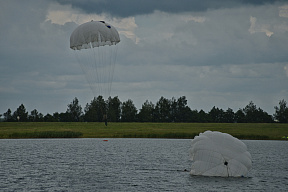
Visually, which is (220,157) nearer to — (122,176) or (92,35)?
(122,176)

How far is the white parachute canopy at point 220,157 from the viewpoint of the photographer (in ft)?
115

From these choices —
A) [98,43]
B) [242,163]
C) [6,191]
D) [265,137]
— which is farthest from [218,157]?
[265,137]

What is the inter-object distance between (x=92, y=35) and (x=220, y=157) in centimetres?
3087

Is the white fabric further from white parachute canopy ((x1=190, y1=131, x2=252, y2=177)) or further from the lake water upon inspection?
white parachute canopy ((x1=190, y1=131, x2=252, y2=177))

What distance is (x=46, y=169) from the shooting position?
43688 mm

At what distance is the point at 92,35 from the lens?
58031 mm

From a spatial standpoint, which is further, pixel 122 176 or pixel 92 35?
pixel 92 35

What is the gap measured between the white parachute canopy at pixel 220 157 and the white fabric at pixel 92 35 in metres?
28.3

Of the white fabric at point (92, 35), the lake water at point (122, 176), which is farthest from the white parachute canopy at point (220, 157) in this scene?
the white fabric at point (92, 35)

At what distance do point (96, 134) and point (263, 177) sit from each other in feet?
260

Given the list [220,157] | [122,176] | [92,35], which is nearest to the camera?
[220,157]

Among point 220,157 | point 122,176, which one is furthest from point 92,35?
point 220,157

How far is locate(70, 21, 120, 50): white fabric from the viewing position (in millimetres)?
58188

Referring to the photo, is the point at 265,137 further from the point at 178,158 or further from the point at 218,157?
the point at 218,157
